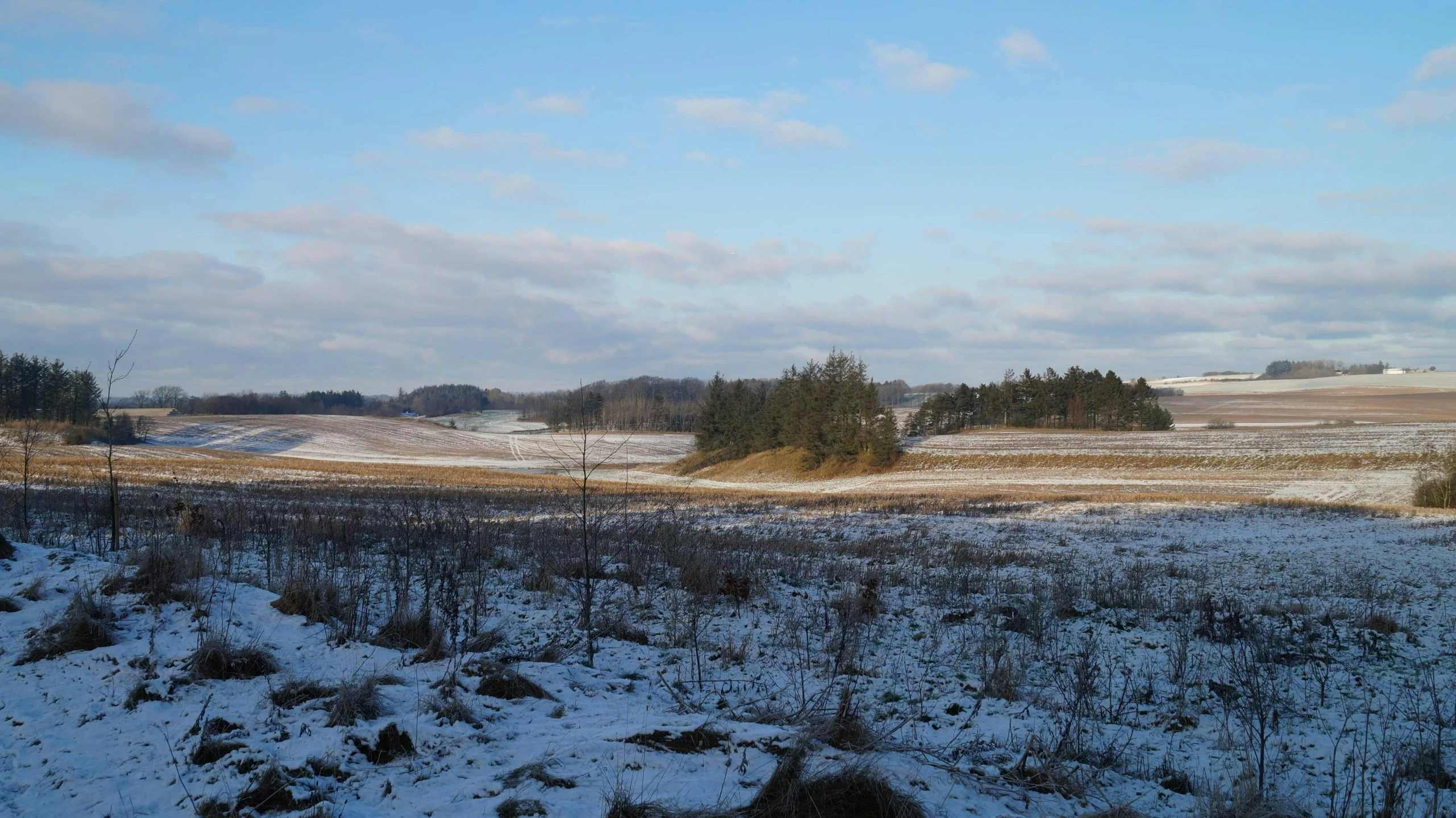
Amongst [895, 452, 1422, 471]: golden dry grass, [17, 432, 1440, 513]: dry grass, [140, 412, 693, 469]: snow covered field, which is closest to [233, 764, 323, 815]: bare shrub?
[17, 432, 1440, 513]: dry grass

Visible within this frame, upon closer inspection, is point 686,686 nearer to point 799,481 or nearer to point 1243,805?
point 1243,805

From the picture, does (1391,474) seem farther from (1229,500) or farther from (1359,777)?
(1359,777)

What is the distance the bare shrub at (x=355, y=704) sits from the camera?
426 cm

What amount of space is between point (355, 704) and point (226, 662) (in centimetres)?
128

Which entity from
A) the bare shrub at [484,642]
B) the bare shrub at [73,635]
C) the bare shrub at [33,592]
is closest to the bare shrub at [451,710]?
the bare shrub at [484,642]

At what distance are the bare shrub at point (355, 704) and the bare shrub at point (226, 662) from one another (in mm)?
795

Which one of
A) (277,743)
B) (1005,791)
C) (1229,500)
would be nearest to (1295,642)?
(1005,791)

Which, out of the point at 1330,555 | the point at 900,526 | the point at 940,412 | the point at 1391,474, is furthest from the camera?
the point at 940,412

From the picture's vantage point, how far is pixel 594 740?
13.7 feet

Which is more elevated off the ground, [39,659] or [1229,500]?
[39,659]

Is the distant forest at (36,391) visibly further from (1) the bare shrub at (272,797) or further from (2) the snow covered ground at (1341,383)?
(2) the snow covered ground at (1341,383)

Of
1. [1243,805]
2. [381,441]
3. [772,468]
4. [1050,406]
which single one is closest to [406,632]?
[1243,805]

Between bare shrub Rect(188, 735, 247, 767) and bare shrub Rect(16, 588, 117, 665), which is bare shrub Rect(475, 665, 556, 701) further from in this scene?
bare shrub Rect(16, 588, 117, 665)

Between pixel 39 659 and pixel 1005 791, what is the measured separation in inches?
247
